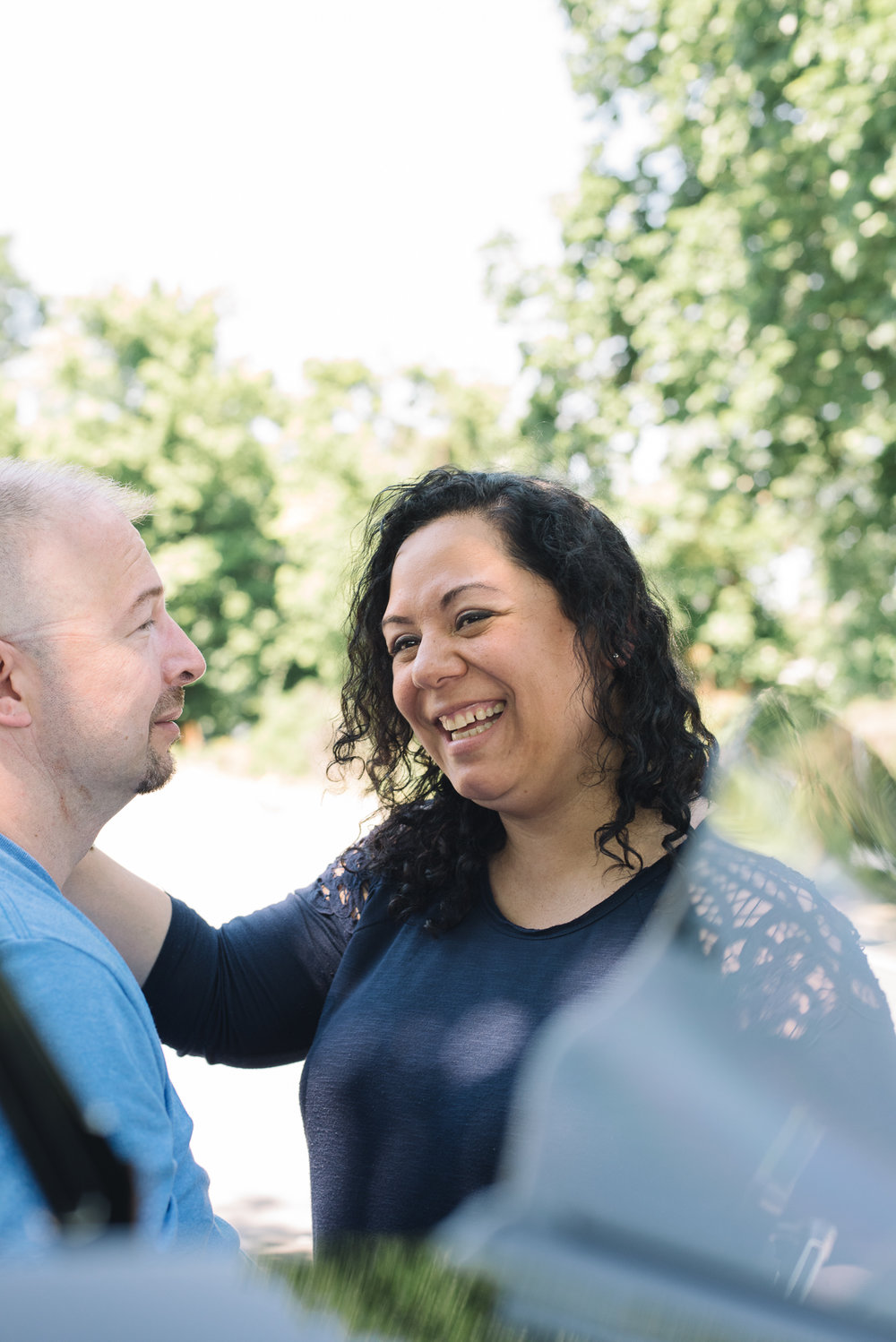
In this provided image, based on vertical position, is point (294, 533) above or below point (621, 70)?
below

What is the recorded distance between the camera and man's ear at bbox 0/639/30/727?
1.58 metres

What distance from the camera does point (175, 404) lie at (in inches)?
1232

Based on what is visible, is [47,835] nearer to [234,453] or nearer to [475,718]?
[475,718]

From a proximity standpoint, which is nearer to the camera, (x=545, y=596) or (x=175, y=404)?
(x=545, y=596)

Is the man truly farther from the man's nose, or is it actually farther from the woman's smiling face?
the woman's smiling face

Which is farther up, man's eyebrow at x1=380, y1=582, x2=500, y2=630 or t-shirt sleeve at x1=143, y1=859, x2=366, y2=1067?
man's eyebrow at x1=380, y1=582, x2=500, y2=630

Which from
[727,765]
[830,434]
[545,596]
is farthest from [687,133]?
[727,765]

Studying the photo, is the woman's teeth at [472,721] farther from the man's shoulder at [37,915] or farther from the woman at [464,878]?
the man's shoulder at [37,915]

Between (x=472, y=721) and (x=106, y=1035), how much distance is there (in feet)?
3.57

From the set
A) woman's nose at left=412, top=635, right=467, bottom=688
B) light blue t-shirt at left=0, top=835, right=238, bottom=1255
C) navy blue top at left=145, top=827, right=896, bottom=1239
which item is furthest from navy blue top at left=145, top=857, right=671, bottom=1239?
light blue t-shirt at left=0, top=835, right=238, bottom=1255

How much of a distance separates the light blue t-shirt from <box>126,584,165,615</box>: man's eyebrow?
0.51 meters

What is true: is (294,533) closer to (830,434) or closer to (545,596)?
(830,434)

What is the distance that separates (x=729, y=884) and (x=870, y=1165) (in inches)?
10.4

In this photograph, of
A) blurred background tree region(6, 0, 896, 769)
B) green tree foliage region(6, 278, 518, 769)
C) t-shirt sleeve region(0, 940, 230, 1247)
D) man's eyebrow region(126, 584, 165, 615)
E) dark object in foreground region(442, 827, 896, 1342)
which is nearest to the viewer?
dark object in foreground region(442, 827, 896, 1342)
